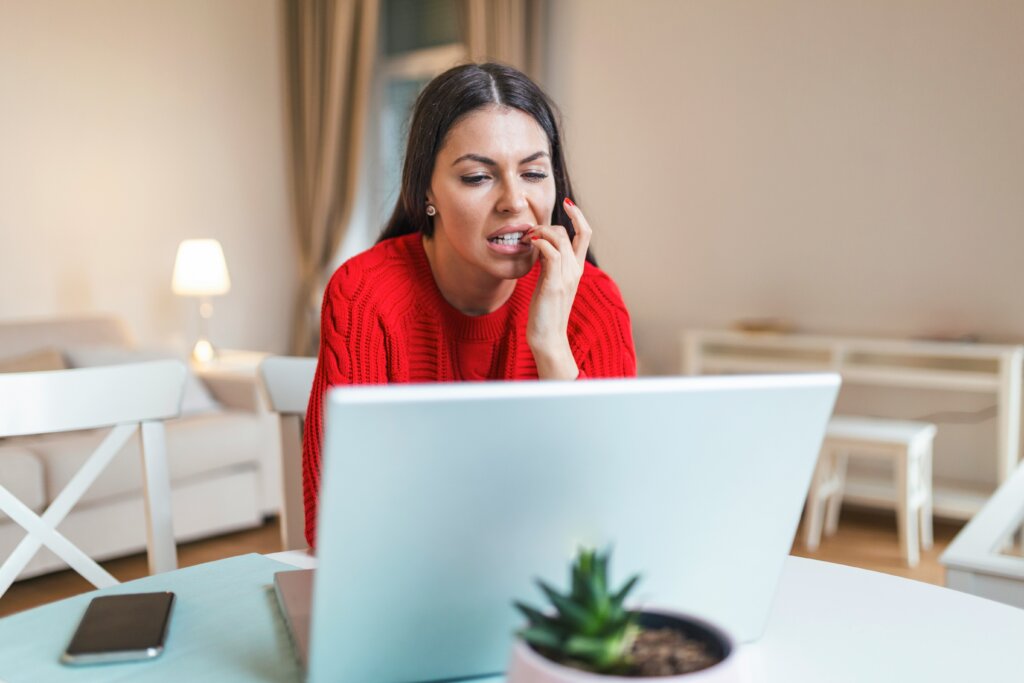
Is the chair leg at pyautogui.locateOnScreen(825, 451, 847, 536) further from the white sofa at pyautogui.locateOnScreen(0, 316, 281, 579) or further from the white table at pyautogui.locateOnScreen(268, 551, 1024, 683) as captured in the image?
the white table at pyautogui.locateOnScreen(268, 551, 1024, 683)

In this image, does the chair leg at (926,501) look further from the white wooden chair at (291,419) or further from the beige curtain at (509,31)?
the white wooden chair at (291,419)

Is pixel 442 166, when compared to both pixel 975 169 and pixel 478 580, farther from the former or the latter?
pixel 975 169

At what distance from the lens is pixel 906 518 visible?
3.04 m

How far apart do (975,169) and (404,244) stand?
2705 mm

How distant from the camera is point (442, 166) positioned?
119cm

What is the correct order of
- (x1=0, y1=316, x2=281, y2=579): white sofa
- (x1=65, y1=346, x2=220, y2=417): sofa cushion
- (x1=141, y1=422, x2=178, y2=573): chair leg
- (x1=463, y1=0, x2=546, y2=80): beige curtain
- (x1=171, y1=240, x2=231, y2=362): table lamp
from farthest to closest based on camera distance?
1. (x1=463, y1=0, x2=546, y2=80): beige curtain
2. (x1=171, y1=240, x2=231, y2=362): table lamp
3. (x1=65, y1=346, x2=220, y2=417): sofa cushion
4. (x1=0, y1=316, x2=281, y2=579): white sofa
5. (x1=141, y1=422, x2=178, y2=573): chair leg

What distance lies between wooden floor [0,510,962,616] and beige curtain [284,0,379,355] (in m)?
1.87

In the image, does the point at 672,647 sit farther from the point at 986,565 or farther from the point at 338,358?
the point at 986,565

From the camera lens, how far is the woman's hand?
118cm

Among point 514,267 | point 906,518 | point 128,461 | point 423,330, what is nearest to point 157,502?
point 423,330

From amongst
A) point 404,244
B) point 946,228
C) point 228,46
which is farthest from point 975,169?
point 228,46

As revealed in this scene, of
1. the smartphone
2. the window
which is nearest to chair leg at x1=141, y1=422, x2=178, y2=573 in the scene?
the smartphone

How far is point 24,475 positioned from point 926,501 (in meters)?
2.85

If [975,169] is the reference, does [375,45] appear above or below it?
above
